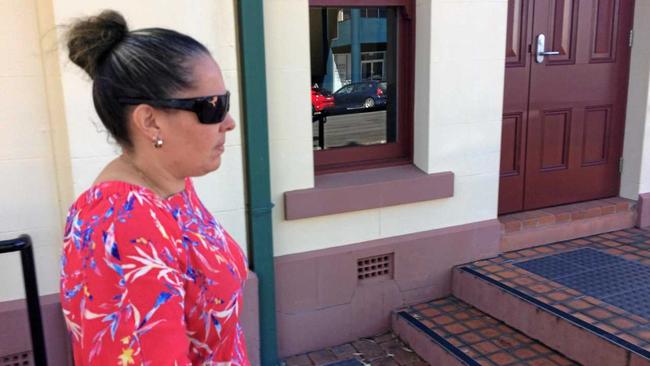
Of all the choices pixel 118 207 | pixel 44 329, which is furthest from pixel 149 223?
pixel 44 329

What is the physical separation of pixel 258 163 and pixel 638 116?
3.35 m

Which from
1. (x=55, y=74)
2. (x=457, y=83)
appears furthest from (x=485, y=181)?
(x=55, y=74)

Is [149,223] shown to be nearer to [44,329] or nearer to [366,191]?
[44,329]

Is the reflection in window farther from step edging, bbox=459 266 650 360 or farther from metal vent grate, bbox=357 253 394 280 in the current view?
step edging, bbox=459 266 650 360

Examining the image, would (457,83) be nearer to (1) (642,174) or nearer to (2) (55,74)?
(1) (642,174)

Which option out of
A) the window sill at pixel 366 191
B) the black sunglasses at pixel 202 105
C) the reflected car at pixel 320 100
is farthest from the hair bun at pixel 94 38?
the reflected car at pixel 320 100

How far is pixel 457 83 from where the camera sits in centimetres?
380

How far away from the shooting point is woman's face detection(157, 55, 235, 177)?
4.15 ft

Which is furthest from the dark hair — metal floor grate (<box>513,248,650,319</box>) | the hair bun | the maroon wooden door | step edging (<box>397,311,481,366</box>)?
the maroon wooden door

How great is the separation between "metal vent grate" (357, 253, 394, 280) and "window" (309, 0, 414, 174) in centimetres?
63

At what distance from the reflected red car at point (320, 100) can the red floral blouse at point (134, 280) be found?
2.49m

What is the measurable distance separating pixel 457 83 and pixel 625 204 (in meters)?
2.05

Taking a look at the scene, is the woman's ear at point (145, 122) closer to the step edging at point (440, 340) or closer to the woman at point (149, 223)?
the woman at point (149, 223)

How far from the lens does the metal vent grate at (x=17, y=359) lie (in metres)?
2.88
